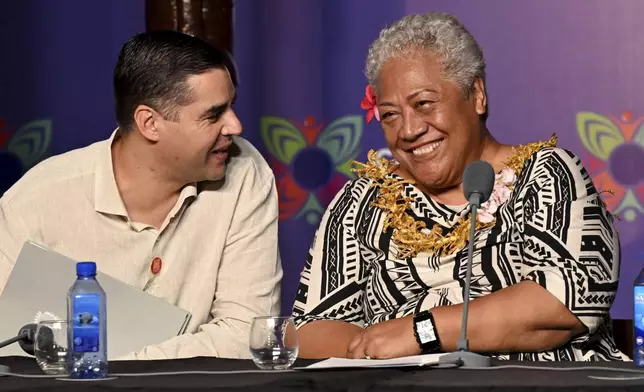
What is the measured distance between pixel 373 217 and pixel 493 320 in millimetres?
526

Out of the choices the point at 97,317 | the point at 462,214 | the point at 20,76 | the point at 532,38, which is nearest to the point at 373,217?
the point at 462,214

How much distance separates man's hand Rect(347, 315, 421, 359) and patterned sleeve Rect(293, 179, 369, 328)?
0.98ft

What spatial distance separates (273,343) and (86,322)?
1.14 ft

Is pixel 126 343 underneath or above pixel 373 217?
underneath

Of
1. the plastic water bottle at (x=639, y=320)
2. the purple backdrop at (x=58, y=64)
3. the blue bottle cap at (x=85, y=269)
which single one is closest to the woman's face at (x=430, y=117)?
the plastic water bottle at (x=639, y=320)

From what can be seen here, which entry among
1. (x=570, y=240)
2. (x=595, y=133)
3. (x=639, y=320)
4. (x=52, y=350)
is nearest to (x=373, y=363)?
(x=639, y=320)

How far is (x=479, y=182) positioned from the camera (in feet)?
7.79

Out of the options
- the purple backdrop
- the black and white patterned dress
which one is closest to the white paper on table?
the black and white patterned dress

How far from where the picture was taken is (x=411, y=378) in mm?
2102

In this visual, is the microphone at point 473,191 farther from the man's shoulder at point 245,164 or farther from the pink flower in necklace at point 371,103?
the man's shoulder at point 245,164

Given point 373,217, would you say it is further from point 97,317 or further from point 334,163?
point 334,163

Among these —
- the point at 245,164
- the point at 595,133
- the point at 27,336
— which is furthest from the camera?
the point at 595,133

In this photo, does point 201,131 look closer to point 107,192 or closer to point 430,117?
point 107,192

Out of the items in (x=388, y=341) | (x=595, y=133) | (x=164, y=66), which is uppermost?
(x=164, y=66)
